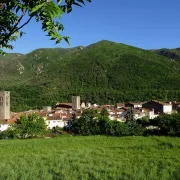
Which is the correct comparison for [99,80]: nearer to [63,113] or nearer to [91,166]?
[63,113]

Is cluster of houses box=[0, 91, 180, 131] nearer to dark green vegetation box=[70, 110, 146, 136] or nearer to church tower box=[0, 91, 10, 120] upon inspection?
church tower box=[0, 91, 10, 120]

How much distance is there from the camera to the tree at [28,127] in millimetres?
42750

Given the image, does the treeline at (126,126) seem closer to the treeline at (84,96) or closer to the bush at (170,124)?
the bush at (170,124)

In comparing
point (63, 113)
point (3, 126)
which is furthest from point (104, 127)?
point (63, 113)

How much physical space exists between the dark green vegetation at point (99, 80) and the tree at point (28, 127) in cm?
3610

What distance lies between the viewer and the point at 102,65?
130750 millimetres

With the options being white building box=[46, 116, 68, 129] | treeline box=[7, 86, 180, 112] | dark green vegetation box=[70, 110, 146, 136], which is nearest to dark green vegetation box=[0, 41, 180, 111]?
treeline box=[7, 86, 180, 112]

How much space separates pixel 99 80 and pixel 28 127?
75.3m

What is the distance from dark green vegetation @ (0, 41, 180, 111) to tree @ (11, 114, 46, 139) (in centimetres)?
3610

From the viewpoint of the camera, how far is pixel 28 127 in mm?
43031

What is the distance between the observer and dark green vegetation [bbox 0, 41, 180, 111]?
92750mm

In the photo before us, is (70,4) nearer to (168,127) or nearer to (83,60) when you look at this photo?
(168,127)

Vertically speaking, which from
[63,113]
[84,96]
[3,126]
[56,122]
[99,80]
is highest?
[99,80]

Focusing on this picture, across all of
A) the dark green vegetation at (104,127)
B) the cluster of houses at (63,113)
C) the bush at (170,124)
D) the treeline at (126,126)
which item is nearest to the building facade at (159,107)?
the cluster of houses at (63,113)
